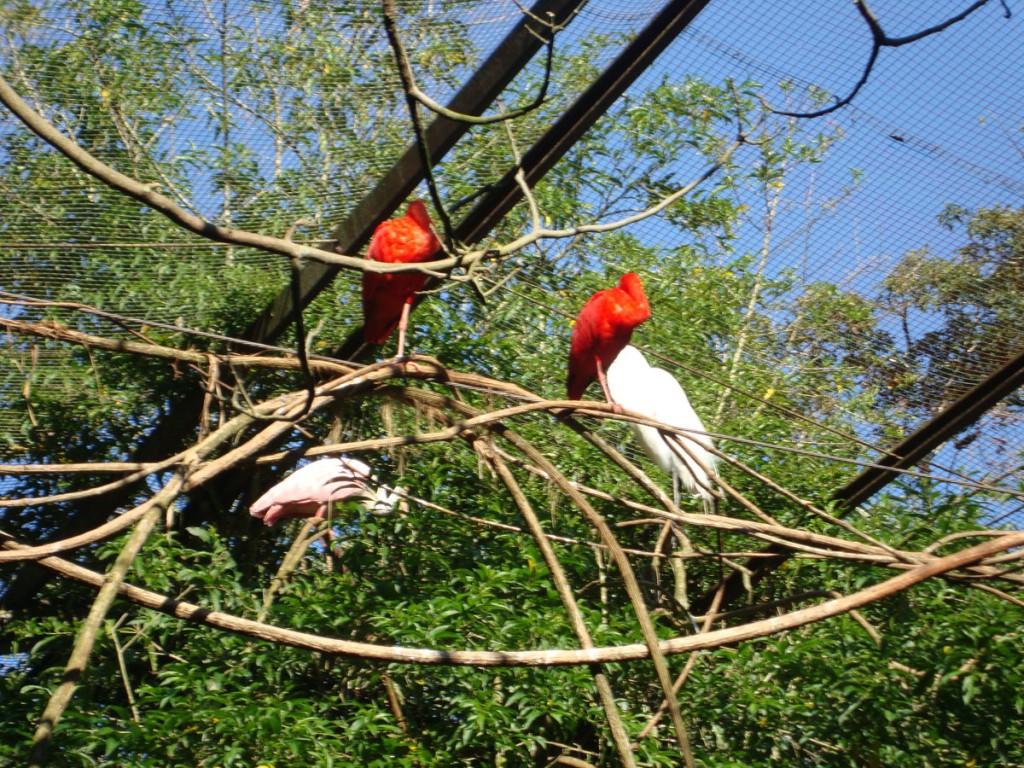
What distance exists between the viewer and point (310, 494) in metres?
3.89

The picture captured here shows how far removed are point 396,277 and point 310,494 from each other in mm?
975

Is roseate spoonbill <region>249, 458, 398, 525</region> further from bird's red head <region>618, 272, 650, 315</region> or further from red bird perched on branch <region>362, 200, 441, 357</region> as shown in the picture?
bird's red head <region>618, 272, 650, 315</region>

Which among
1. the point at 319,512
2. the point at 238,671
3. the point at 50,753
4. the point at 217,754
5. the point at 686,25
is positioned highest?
the point at 686,25

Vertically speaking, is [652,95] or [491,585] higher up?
[652,95]

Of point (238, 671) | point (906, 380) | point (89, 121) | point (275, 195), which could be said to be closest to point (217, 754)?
point (238, 671)

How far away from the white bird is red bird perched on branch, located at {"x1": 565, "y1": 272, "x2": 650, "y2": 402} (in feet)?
1.58

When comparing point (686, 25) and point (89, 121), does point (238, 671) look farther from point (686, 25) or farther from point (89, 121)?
point (686, 25)

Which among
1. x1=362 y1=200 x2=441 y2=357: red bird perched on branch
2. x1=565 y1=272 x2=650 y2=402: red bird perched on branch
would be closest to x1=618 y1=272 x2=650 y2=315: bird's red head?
x1=565 y1=272 x2=650 y2=402: red bird perched on branch

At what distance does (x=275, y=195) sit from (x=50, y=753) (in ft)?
5.75

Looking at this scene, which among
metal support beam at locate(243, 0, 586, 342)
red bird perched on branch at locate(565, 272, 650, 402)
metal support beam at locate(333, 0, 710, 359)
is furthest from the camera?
red bird perched on branch at locate(565, 272, 650, 402)

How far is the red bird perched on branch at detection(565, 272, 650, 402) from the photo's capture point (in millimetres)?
3529

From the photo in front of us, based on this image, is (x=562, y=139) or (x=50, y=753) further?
(x=562, y=139)

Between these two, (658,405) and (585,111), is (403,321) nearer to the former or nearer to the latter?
(585,111)

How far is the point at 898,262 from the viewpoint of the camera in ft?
12.6
